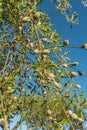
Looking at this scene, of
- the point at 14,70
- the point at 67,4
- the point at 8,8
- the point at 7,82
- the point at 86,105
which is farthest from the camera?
the point at 67,4

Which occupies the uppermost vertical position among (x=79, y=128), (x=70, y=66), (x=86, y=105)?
(x=70, y=66)

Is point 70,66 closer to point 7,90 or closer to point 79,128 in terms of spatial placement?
point 79,128

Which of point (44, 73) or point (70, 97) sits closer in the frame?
point (44, 73)

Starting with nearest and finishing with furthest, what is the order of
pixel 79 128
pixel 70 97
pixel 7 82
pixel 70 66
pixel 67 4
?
pixel 79 128 < pixel 70 66 < pixel 70 97 < pixel 7 82 < pixel 67 4

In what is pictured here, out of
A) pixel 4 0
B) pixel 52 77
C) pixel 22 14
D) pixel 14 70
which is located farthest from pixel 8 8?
pixel 52 77

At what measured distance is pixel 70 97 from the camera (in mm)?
3637

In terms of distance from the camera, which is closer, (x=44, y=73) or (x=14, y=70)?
(x=44, y=73)

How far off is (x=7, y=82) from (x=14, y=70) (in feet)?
2.67

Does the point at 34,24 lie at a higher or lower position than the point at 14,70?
higher

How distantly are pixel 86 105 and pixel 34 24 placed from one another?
4.39ft

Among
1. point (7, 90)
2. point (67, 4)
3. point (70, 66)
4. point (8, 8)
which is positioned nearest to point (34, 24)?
point (70, 66)

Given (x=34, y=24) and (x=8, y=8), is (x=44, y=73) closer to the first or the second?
(x=34, y=24)

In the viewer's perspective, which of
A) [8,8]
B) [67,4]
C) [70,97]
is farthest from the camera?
[67,4]

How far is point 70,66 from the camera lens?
111 inches
